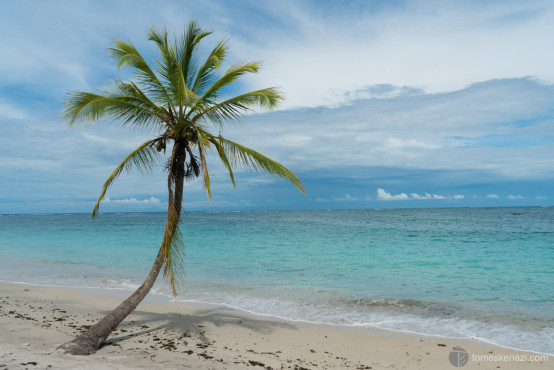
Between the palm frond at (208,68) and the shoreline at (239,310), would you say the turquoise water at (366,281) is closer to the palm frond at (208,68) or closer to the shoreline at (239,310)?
the shoreline at (239,310)

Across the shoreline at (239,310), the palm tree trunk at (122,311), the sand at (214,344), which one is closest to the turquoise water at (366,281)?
the shoreline at (239,310)

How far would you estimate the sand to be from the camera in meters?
5.58

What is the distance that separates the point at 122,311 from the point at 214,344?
5.92 ft

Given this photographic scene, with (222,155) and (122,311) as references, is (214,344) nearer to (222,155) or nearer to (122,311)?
(122,311)

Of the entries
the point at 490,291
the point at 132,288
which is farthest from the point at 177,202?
the point at 490,291

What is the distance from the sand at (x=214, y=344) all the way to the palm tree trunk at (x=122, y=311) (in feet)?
0.73

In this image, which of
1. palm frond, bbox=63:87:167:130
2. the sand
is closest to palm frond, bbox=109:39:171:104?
palm frond, bbox=63:87:167:130

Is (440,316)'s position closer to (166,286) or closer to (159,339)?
(159,339)

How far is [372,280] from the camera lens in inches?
545

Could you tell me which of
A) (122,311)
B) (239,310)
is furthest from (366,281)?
(122,311)

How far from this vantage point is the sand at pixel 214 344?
18.3ft

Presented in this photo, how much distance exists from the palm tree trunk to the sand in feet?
0.73

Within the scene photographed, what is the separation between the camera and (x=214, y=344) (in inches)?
271

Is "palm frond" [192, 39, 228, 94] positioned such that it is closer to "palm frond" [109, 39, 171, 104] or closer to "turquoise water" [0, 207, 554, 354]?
"palm frond" [109, 39, 171, 104]
